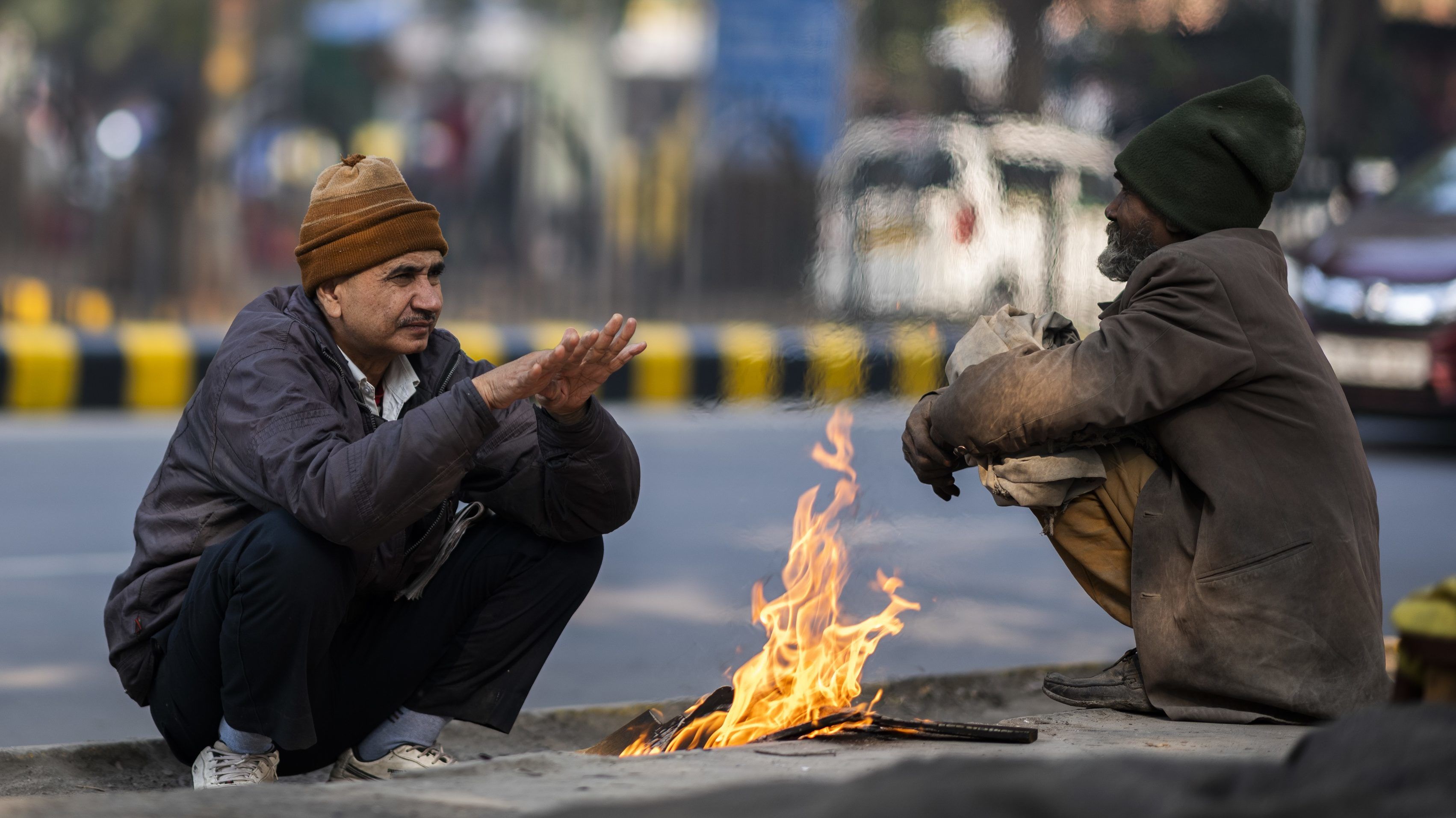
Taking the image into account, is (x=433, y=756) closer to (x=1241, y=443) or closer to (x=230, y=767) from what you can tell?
(x=230, y=767)

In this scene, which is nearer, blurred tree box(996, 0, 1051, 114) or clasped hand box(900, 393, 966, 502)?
clasped hand box(900, 393, 966, 502)

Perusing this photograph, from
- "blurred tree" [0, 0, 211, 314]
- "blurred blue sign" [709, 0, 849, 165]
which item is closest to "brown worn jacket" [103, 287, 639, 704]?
"blurred blue sign" [709, 0, 849, 165]

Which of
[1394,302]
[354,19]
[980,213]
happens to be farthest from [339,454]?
[354,19]

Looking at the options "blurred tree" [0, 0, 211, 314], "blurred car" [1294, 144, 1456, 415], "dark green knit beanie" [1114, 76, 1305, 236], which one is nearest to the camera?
"dark green knit beanie" [1114, 76, 1305, 236]

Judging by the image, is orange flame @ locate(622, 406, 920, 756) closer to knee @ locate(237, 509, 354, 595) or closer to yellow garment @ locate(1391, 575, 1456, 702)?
knee @ locate(237, 509, 354, 595)

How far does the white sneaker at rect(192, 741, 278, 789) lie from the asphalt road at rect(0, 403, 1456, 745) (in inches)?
40.1

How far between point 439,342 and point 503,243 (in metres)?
8.68

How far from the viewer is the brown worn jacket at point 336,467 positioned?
281 cm

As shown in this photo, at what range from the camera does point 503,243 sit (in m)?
11.9

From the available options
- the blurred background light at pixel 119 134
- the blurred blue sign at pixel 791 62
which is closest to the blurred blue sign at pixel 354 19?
the blurred background light at pixel 119 134

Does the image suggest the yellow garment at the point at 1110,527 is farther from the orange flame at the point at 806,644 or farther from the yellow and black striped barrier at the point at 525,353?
the yellow and black striped barrier at the point at 525,353

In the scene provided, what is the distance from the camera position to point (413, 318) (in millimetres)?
3135

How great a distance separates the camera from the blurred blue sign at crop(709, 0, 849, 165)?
10.1 metres

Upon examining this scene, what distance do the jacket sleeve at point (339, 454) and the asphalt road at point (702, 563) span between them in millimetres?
950
